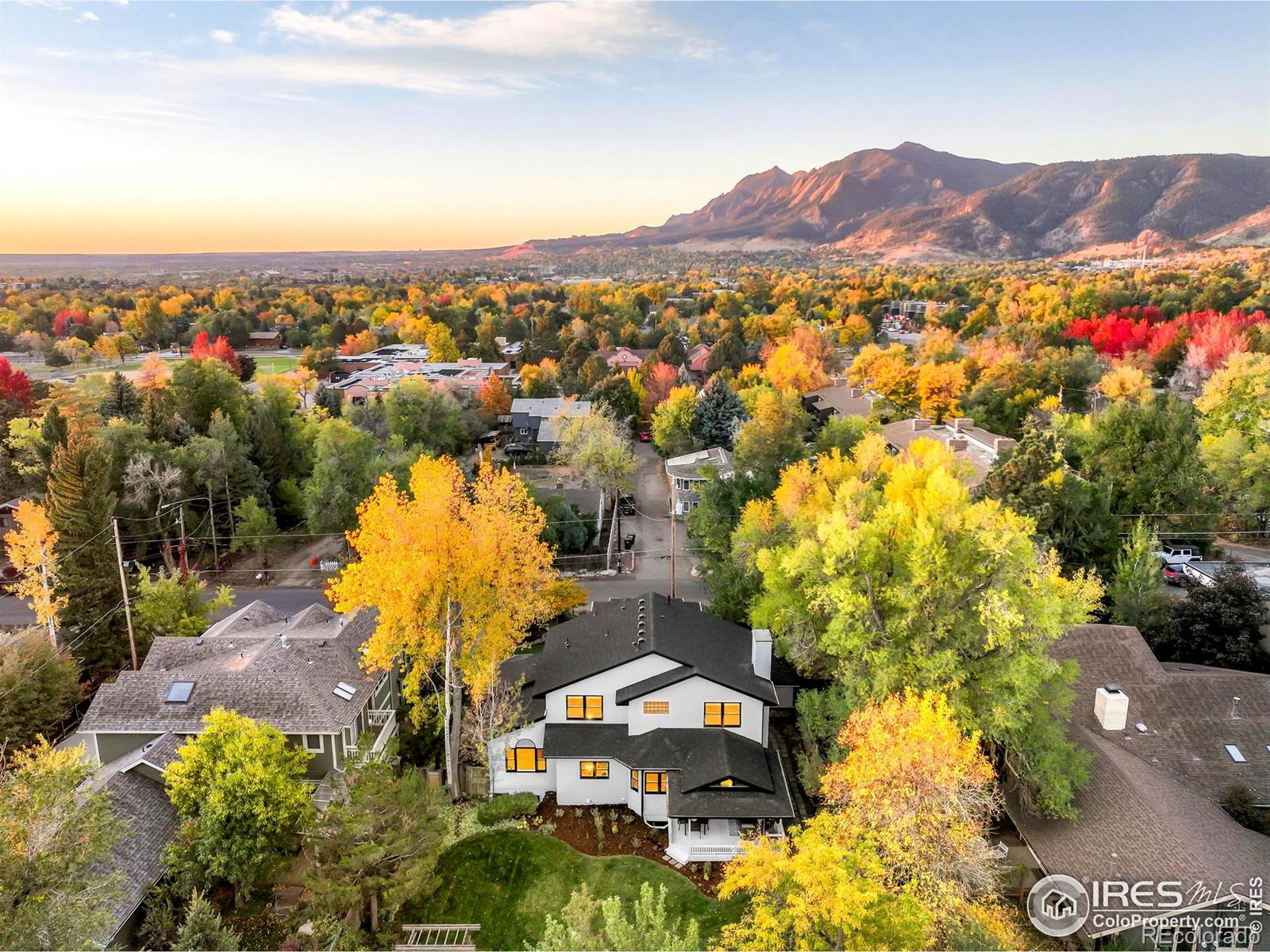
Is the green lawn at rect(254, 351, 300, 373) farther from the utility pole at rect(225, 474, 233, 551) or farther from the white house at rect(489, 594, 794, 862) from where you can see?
the white house at rect(489, 594, 794, 862)

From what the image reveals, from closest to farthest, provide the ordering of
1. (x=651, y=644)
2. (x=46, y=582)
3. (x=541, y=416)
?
(x=651, y=644), (x=46, y=582), (x=541, y=416)

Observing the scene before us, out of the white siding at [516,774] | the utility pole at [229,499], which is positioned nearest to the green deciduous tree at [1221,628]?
the white siding at [516,774]

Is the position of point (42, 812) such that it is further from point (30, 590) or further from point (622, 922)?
point (30, 590)

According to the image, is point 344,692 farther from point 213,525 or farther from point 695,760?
point 213,525

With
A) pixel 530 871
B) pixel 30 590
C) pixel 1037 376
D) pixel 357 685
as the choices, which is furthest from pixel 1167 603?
pixel 30 590

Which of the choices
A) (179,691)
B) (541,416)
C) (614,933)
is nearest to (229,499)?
(179,691)

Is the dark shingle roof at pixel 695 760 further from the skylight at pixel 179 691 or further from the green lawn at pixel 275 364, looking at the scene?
the green lawn at pixel 275 364
